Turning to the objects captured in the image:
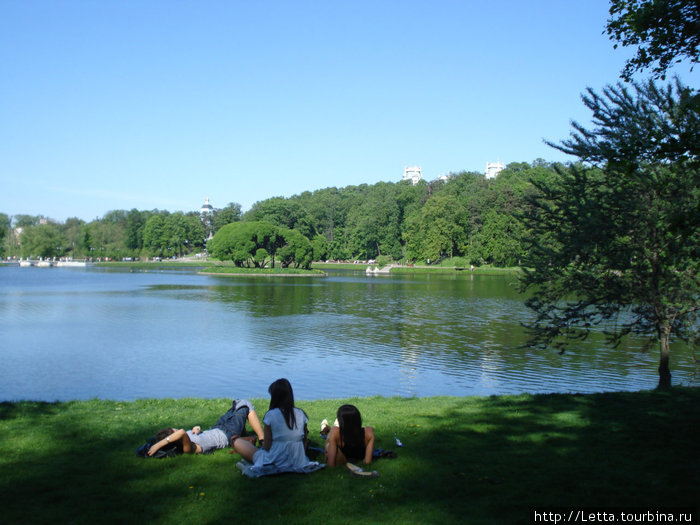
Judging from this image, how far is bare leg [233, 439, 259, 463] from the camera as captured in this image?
Result: 21.3 ft

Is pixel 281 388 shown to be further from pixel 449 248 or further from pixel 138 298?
pixel 449 248

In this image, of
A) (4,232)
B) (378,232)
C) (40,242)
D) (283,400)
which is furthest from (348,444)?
(4,232)

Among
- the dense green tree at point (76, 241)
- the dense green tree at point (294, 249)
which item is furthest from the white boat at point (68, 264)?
the dense green tree at point (294, 249)

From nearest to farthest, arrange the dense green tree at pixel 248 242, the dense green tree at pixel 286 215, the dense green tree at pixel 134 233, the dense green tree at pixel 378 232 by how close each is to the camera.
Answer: the dense green tree at pixel 248 242, the dense green tree at pixel 286 215, the dense green tree at pixel 378 232, the dense green tree at pixel 134 233

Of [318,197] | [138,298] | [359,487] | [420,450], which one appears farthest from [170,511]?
[318,197]

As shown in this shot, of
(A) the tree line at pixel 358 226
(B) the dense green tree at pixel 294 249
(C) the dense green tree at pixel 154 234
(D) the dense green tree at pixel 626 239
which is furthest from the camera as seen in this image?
(C) the dense green tree at pixel 154 234

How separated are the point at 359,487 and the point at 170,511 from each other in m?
1.79

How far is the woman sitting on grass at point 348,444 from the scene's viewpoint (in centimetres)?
647

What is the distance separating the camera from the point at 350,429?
6484mm

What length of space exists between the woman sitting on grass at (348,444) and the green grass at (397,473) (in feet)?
0.55

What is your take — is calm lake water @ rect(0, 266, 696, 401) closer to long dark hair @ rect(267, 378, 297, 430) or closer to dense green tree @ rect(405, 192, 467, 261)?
long dark hair @ rect(267, 378, 297, 430)

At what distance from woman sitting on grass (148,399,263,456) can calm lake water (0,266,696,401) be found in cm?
812

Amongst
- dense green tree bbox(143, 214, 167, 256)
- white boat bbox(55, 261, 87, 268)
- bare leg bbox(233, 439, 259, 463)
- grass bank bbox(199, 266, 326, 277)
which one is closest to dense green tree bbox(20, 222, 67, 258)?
white boat bbox(55, 261, 87, 268)

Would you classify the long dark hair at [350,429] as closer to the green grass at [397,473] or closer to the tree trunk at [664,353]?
the green grass at [397,473]
